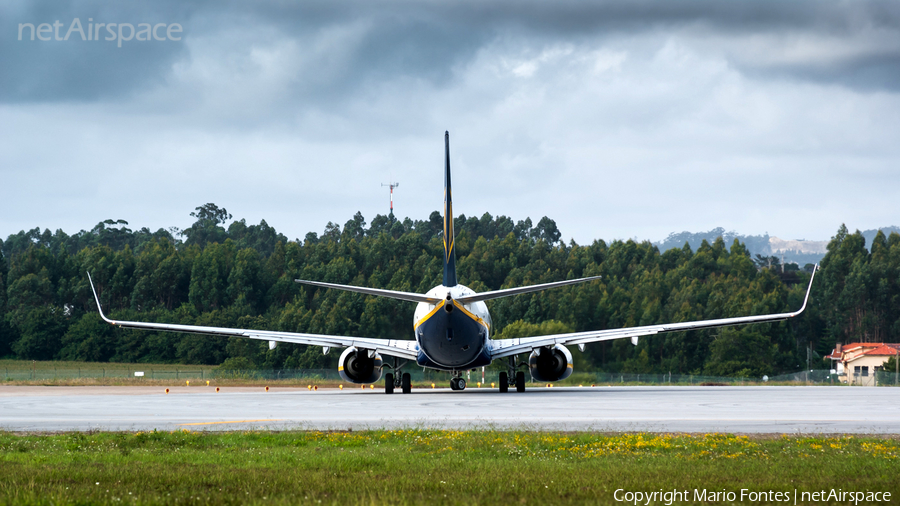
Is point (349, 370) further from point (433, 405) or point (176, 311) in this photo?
point (176, 311)

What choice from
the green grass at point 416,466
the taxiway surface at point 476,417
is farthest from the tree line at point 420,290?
the green grass at point 416,466

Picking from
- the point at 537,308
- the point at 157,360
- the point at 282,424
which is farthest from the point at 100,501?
the point at 157,360

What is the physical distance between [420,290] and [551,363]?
326ft

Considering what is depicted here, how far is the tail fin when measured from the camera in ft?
132

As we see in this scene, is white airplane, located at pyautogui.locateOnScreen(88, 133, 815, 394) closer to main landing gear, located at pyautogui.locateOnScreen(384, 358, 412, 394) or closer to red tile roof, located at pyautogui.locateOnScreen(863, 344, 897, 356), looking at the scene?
main landing gear, located at pyautogui.locateOnScreen(384, 358, 412, 394)

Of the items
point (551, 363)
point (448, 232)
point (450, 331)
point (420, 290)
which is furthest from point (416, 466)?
point (420, 290)

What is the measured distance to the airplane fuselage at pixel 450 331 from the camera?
37719mm

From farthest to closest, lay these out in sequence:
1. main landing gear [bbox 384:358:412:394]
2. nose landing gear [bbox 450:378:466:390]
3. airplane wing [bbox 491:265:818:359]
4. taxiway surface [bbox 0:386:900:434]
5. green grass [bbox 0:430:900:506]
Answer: nose landing gear [bbox 450:378:466:390] < main landing gear [bbox 384:358:412:394] < airplane wing [bbox 491:265:818:359] < taxiway surface [bbox 0:386:900:434] < green grass [bbox 0:430:900:506]

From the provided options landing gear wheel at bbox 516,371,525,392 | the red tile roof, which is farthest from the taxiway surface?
the red tile roof

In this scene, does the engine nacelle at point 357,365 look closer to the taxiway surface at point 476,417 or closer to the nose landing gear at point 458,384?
the nose landing gear at point 458,384

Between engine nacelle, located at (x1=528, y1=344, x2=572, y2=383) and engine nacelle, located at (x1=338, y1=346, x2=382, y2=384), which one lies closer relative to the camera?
engine nacelle, located at (x1=528, y1=344, x2=572, y2=383)

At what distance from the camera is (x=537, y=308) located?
117312 millimetres

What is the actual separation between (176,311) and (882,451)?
14173 centimetres

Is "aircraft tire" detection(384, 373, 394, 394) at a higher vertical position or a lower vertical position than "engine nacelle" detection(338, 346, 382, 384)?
lower
